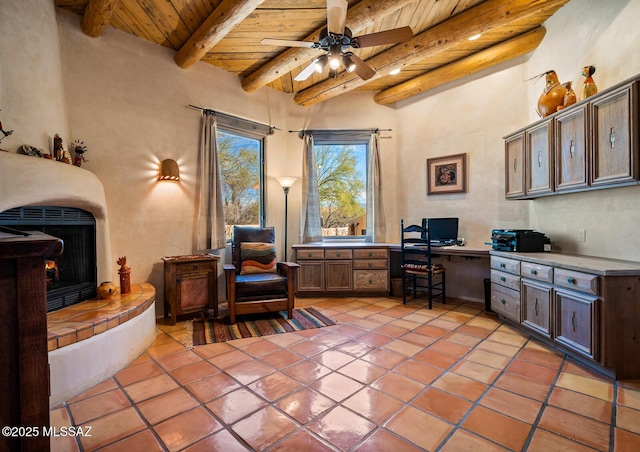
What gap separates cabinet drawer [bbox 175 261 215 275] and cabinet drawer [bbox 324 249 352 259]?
1577 millimetres

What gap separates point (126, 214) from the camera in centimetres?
321

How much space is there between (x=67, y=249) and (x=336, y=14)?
299 cm

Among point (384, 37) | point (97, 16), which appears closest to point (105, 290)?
point (97, 16)

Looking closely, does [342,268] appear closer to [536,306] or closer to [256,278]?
[256,278]

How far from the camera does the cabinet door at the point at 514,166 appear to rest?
3303mm

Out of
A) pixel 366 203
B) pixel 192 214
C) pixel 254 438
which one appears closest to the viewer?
pixel 254 438

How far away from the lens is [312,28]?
3268mm

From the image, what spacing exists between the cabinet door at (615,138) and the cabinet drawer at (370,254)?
2.40 m

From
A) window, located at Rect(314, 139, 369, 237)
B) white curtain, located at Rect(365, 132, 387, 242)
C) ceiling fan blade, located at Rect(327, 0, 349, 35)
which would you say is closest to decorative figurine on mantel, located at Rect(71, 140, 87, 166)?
ceiling fan blade, located at Rect(327, 0, 349, 35)

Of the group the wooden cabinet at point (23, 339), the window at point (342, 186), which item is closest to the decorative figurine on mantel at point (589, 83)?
the window at point (342, 186)

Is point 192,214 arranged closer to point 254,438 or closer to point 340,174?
point 340,174

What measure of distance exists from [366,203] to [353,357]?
2827 millimetres

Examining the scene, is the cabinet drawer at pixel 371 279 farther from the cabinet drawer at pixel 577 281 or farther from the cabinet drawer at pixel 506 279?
the cabinet drawer at pixel 577 281

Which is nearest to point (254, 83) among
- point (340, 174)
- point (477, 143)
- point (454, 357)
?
point (340, 174)
